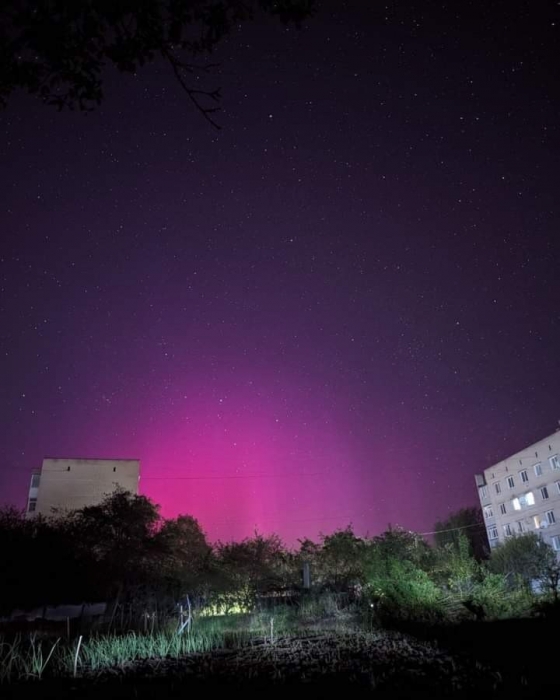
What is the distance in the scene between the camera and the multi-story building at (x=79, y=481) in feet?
189

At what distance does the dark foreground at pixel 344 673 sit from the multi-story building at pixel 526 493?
3924 centimetres

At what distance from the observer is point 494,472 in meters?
53.7

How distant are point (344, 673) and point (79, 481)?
6015 cm

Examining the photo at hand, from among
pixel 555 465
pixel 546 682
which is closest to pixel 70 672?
pixel 546 682

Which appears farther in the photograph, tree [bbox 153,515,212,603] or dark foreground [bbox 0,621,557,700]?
tree [bbox 153,515,212,603]

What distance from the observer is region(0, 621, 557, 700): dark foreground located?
214 inches

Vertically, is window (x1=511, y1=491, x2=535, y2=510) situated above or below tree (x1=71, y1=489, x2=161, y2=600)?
above

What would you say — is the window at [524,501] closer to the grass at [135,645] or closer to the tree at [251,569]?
the tree at [251,569]

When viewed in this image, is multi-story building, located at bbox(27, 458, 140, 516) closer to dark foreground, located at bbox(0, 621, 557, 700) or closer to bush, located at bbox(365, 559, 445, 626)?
bush, located at bbox(365, 559, 445, 626)

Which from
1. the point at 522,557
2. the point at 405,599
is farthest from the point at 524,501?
the point at 405,599

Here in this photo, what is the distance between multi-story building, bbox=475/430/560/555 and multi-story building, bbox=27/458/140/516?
4409 centimetres

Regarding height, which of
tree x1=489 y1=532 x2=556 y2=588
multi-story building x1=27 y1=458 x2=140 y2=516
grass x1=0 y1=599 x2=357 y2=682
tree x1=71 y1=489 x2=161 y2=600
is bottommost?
grass x1=0 y1=599 x2=357 y2=682

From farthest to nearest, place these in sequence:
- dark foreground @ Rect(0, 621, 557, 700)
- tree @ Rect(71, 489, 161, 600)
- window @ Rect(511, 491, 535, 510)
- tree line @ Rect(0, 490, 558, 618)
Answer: window @ Rect(511, 491, 535, 510)
tree @ Rect(71, 489, 161, 600)
tree line @ Rect(0, 490, 558, 618)
dark foreground @ Rect(0, 621, 557, 700)

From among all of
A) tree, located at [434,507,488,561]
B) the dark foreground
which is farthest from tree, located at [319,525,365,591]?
tree, located at [434,507,488,561]
